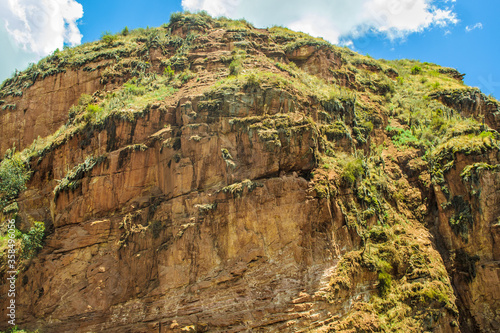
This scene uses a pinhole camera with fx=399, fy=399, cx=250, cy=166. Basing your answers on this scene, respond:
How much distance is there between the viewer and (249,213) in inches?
664

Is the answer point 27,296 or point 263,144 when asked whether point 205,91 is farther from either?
point 27,296

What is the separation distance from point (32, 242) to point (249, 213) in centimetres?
1053

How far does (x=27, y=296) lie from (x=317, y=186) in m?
13.9

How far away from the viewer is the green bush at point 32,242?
18.7 m

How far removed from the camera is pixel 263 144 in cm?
1803

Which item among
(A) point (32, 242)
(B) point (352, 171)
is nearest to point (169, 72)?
(A) point (32, 242)

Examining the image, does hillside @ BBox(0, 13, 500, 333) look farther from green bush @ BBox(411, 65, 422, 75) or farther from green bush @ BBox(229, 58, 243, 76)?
green bush @ BBox(411, 65, 422, 75)

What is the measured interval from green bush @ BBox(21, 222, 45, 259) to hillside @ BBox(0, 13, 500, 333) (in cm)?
7

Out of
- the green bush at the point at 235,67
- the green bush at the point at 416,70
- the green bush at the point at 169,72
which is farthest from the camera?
the green bush at the point at 416,70

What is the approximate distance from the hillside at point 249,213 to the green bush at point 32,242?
0.07 metres

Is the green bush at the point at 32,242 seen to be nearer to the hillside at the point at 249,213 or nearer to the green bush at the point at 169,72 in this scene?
the hillside at the point at 249,213

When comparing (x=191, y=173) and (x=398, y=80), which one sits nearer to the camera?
(x=191, y=173)

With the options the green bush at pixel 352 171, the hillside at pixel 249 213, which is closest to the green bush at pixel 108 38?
the hillside at pixel 249 213

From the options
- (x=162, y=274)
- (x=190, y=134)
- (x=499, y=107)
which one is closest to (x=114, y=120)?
(x=190, y=134)
